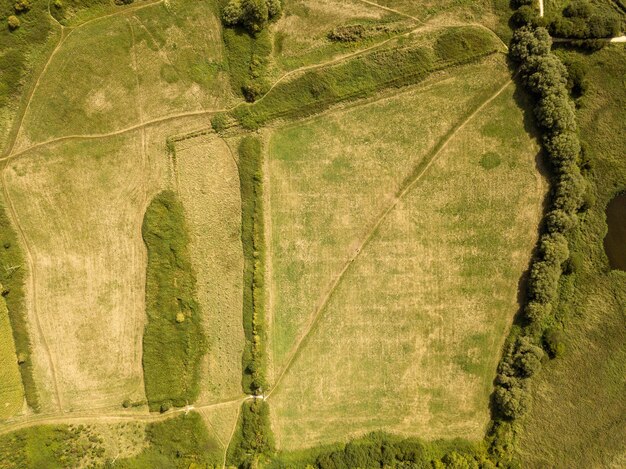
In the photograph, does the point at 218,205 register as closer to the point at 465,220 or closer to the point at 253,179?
the point at 253,179

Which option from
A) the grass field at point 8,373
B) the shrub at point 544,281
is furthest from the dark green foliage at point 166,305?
the shrub at point 544,281

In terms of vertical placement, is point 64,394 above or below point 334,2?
below

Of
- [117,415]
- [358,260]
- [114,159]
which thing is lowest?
[117,415]

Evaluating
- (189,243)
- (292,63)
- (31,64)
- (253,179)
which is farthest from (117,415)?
(292,63)

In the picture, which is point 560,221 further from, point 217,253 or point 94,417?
point 94,417

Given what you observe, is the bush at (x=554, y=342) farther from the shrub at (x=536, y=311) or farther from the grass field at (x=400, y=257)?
the grass field at (x=400, y=257)

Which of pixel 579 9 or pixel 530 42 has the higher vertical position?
pixel 579 9

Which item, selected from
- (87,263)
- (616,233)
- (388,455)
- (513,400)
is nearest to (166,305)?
(87,263)
